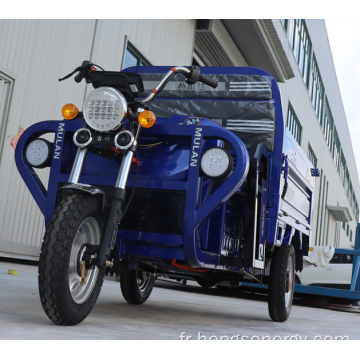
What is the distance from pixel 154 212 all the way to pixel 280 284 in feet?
6.39

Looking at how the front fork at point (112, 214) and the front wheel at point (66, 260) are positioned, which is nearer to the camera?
the front wheel at point (66, 260)

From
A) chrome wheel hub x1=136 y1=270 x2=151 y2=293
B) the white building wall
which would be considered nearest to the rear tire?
chrome wheel hub x1=136 y1=270 x2=151 y2=293

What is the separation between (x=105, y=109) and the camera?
3.43 m

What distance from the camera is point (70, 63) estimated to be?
1023 centimetres

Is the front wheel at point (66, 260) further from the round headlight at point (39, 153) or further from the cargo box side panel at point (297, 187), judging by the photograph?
the cargo box side panel at point (297, 187)

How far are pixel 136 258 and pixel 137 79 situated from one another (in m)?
1.37

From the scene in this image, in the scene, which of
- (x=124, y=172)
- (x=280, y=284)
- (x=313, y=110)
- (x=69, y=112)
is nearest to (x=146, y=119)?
(x=124, y=172)

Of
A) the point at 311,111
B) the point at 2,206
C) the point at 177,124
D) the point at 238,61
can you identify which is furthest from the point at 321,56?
the point at 177,124

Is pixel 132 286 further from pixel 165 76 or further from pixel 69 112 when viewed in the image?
pixel 165 76

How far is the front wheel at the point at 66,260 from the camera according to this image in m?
3.07

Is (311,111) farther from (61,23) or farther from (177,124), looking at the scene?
(177,124)

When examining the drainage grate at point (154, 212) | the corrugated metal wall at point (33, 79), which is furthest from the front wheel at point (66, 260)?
the corrugated metal wall at point (33, 79)

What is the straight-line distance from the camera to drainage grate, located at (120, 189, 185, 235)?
3758 millimetres
